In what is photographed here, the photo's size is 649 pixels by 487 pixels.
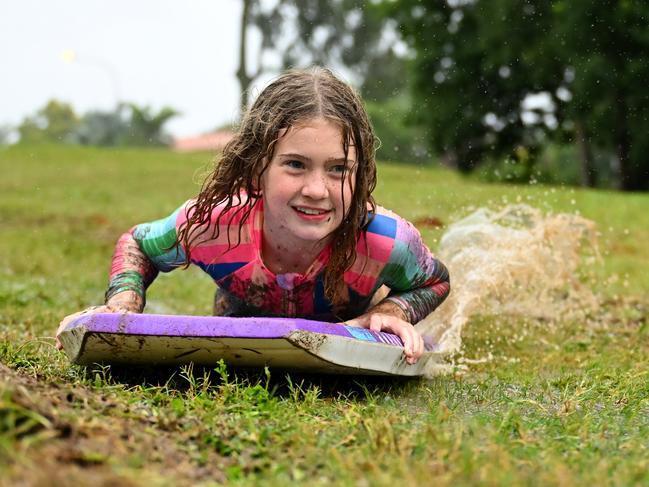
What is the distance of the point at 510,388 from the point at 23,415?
222 centimetres

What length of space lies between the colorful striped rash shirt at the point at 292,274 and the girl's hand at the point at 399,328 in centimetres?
26

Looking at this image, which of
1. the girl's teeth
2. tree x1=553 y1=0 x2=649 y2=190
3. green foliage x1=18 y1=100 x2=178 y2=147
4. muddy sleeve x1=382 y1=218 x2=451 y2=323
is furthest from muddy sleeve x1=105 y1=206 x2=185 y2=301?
green foliage x1=18 y1=100 x2=178 y2=147

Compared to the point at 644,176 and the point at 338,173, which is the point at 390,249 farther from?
the point at 644,176

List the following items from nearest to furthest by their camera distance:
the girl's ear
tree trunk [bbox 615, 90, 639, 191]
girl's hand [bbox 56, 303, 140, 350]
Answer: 1. girl's hand [bbox 56, 303, 140, 350]
2. the girl's ear
3. tree trunk [bbox 615, 90, 639, 191]

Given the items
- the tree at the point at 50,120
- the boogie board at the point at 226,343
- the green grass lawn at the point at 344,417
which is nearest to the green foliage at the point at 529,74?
the green grass lawn at the point at 344,417

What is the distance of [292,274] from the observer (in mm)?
3961

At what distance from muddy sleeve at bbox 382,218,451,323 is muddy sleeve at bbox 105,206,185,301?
97cm

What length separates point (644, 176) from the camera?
29.0 m

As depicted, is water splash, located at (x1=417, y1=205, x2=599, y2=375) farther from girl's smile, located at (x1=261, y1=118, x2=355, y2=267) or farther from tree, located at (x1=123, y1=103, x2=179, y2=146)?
tree, located at (x1=123, y1=103, x2=179, y2=146)

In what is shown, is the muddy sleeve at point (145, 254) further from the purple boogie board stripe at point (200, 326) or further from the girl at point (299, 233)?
the purple boogie board stripe at point (200, 326)

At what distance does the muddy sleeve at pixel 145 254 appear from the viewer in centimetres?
399

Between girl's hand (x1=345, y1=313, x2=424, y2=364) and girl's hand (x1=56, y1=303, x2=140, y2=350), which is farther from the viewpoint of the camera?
girl's hand (x1=345, y1=313, x2=424, y2=364)

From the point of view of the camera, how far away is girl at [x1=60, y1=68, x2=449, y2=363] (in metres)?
3.68

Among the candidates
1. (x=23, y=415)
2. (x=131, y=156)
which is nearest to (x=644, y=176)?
(x=131, y=156)
